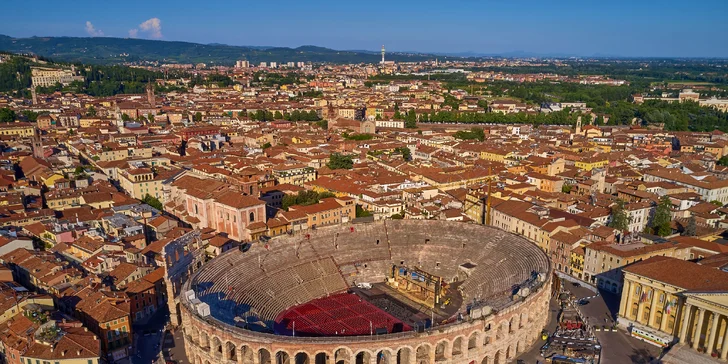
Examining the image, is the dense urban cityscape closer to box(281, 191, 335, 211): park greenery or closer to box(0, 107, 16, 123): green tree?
box(281, 191, 335, 211): park greenery

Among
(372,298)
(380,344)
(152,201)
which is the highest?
(380,344)

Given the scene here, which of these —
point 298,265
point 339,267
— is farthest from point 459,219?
point 298,265

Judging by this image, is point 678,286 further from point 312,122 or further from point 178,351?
point 312,122

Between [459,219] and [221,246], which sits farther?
[459,219]

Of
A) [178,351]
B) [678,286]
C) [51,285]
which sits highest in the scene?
[678,286]

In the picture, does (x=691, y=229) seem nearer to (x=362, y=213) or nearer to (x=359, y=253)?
(x=359, y=253)

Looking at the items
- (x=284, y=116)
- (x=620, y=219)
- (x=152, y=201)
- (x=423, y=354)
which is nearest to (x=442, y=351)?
(x=423, y=354)

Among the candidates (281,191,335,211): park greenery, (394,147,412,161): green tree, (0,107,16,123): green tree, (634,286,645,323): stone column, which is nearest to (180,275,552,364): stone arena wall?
(634,286,645,323): stone column
